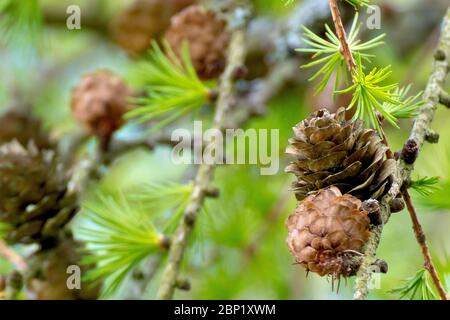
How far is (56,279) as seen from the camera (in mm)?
964

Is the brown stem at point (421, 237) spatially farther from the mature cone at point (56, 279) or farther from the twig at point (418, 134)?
the mature cone at point (56, 279)

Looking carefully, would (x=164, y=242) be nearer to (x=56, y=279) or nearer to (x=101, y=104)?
(x=56, y=279)

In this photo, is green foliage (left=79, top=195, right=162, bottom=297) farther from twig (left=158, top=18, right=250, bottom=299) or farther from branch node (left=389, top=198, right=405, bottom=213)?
branch node (left=389, top=198, right=405, bottom=213)

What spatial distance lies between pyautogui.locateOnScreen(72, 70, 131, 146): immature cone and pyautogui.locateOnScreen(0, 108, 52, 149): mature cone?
100mm

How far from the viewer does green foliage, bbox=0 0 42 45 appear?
1.25 metres

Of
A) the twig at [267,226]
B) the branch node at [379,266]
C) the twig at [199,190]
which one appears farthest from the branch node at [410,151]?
the twig at [267,226]

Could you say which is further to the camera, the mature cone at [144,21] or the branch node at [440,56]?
the mature cone at [144,21]

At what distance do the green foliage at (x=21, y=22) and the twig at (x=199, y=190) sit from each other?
390mm

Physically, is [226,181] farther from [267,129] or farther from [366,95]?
[366,95]

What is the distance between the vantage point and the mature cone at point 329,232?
597 millimetres

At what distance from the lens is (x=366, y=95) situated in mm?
640

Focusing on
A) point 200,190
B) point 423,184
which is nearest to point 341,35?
point 423,184
